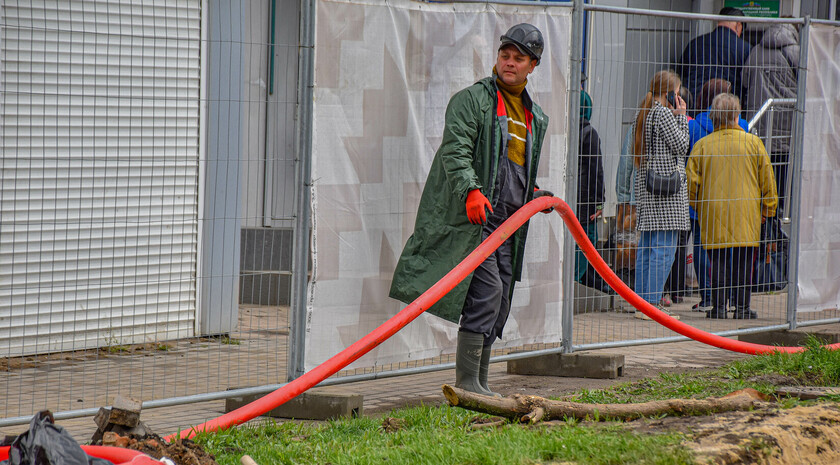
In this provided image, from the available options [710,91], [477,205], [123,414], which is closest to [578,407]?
[477,205]

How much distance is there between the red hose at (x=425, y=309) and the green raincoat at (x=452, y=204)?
18 cm

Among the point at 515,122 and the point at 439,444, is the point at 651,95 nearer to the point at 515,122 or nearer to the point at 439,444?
the point at 515,122

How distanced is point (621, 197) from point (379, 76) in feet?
9.87

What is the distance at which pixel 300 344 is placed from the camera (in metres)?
5.61

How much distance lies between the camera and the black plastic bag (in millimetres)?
3350

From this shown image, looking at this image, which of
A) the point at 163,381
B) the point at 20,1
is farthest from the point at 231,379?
the point at 20,1

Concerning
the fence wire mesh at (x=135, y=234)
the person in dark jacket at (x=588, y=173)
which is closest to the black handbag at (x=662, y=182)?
the person in dark jacket at (x=588, y=173)

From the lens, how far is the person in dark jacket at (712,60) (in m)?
7.82

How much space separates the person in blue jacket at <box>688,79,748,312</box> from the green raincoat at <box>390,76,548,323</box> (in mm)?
3004

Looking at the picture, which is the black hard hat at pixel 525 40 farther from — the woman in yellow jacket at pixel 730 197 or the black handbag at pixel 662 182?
the black handbag at pixel 662 182

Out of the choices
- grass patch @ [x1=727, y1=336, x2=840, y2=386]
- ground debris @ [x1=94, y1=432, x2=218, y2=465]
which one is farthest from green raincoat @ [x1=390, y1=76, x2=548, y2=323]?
grass patch @ [x1=727, y1=336, x2=840, y2=386]

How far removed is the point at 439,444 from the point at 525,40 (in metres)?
2.59

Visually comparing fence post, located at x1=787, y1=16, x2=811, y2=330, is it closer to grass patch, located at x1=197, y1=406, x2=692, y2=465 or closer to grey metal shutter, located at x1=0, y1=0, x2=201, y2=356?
grass patch, located at x1=197, y1=406, x2=692, y2=465

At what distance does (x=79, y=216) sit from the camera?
5.53 m
